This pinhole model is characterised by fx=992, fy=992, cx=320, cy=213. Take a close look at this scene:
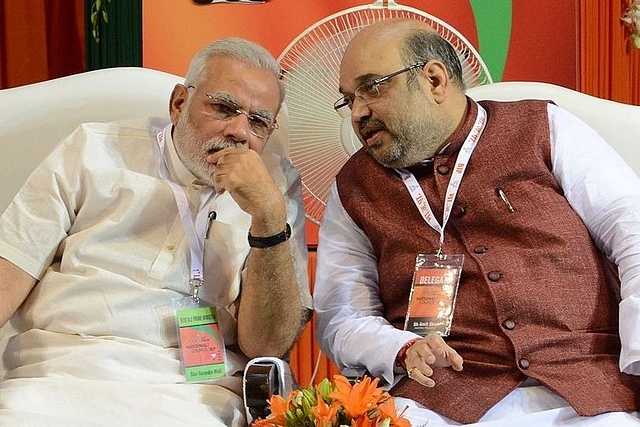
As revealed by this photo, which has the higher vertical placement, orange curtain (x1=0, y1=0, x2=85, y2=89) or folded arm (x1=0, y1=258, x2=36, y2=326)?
orange curtain (x1=0, y1=0, x2=85, y2=89)

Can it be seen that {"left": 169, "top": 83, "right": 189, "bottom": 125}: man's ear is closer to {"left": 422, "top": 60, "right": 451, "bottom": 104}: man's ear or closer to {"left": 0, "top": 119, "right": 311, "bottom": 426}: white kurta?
{"left": 0, "top": 119, "right": 311, "bottom": 426}: white kurta

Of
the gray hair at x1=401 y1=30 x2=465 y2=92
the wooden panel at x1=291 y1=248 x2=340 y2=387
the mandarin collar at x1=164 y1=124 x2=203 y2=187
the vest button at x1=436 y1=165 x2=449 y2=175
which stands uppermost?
the gray hair at x1=401 y1=30 x2=465 y2=92

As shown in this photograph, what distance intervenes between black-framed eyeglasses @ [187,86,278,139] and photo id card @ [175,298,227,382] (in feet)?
1.51

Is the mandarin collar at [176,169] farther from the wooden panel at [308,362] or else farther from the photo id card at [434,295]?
the wooden panel at [308,362]

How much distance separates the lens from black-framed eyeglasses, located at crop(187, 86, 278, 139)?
7.95 feet

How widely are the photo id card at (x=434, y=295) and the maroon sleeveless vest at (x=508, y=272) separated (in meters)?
0.03

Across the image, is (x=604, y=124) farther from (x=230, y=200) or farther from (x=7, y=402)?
(x=7, y=402)

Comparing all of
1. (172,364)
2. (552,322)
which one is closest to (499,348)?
(552,322)

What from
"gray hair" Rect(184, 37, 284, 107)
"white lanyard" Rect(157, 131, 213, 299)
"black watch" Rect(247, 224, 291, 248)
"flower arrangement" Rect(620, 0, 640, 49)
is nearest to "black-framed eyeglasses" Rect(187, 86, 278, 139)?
"gray hair" Rect(184, 37, 284, 107)

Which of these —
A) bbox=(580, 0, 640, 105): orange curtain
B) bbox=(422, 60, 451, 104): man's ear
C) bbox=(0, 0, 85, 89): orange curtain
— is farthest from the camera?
bbox=(580, 0, 640, 105): orange curtain

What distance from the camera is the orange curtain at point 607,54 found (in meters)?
4.28

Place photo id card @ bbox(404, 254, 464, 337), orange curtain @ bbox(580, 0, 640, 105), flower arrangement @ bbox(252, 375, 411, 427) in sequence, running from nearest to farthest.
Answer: flower arrangement @ bbox(252, 375, 411, 427)
photo id card @ bbox(404, 254, 464, 337)
orange curtain @ bbox(580, 0, 640, 105)

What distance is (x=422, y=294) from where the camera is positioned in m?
2.27

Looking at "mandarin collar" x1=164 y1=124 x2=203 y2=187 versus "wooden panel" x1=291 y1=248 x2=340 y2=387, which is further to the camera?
"wooden panel" x1=291 y1=248 x2=340 y2=387
